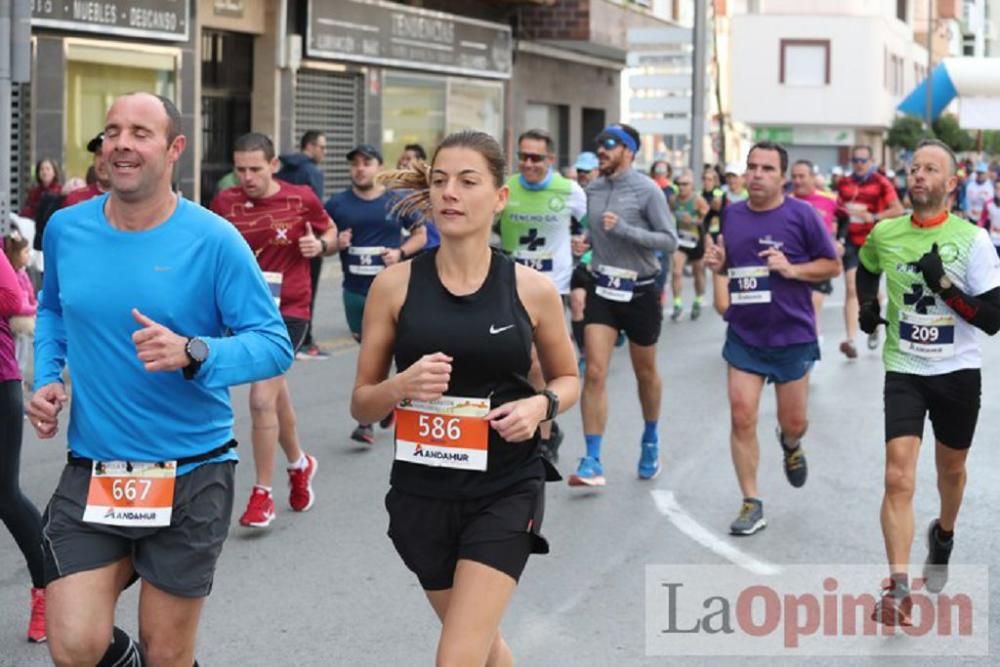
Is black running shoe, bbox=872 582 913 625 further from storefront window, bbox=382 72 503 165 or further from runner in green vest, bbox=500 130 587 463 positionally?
storefront window, bbox=382 72 503 165

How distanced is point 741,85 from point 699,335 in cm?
5290

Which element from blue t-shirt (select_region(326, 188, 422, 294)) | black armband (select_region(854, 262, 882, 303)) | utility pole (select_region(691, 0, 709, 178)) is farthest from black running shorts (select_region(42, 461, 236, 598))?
utility pole (select_region(691, 0, 709, 178))

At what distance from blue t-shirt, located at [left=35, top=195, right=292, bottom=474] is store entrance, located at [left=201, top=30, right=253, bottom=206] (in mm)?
19972

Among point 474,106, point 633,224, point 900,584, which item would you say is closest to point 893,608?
point 900,584

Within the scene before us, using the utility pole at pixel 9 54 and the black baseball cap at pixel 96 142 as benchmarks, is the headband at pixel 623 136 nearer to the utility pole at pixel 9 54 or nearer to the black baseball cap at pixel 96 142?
the utility pole at pixel 9 54

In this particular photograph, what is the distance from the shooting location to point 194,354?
15.0 feet

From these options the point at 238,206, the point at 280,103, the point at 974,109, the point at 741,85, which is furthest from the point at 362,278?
the point at 741,85

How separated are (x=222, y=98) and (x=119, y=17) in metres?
3.99

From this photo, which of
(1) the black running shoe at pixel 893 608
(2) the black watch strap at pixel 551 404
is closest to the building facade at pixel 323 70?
(1) the black running shoe at pixel 893 608

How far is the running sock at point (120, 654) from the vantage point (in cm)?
468

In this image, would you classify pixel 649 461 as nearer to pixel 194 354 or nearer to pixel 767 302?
pixel 767 302

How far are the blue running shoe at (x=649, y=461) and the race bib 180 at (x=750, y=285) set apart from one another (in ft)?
4.70

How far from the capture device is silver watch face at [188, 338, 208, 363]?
15.0 feet

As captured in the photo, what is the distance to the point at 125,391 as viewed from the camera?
15.6 ft
